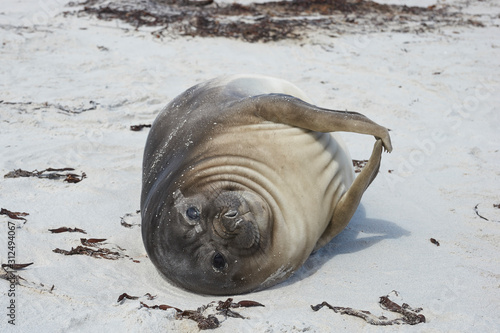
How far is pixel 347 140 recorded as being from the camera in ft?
17.1

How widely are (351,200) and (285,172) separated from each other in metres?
0.47

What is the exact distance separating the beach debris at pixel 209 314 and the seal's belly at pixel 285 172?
1.24 feet

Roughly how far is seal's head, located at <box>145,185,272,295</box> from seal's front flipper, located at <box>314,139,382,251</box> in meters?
0.54

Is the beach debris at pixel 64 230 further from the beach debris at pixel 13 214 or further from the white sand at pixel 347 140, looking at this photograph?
the beach debris at pixel 13 214

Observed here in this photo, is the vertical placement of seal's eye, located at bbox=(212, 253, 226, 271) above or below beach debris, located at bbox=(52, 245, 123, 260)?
above

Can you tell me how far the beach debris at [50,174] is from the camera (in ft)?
13.9

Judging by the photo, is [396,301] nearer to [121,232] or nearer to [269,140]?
[269,140]

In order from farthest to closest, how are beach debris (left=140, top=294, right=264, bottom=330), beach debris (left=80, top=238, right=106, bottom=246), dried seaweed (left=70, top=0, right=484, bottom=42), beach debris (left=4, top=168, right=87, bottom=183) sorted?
dried seaweed (left=70, top=0, right=484, bottom=42) < beach debris (left=4, top=168, right=87, bottom=183) < beach debris (left=80, top=238, right=106, bottom=246) < beach debris (left=140, top=294, right=264, bottom=330)

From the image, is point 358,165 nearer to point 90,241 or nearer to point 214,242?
point 214,242

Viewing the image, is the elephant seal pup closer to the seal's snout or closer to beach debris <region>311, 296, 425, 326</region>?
the seal's snout

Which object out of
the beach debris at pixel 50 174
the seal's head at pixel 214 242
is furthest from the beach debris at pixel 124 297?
the beach debris at pixel 50 174

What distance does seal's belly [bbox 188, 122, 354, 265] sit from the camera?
3.00m

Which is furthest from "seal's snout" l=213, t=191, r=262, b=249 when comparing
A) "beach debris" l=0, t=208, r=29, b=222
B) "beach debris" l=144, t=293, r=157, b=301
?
"beach debris" l=0, t=208, r=29, b=222

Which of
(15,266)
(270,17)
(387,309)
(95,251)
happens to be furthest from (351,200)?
(270,17)
